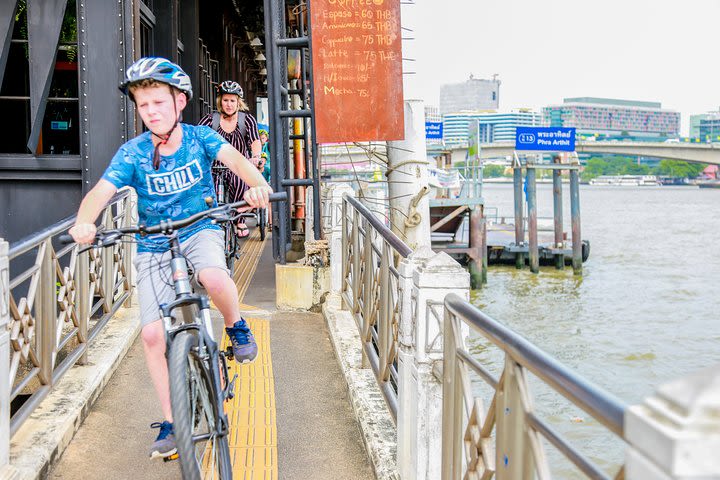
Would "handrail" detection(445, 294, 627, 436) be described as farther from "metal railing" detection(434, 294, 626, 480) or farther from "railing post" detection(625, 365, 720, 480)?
"railing post" detection(625, 365, 720, 480)

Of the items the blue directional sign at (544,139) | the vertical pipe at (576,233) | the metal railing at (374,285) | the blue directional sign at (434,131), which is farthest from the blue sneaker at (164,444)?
the blue directional sign at (434,131)

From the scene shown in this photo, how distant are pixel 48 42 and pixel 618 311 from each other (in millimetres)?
26124

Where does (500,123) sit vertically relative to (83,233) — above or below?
above

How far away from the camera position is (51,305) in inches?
186

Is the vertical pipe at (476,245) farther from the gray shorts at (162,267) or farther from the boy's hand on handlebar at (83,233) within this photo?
the boy's hand on handlebar at (83,233)

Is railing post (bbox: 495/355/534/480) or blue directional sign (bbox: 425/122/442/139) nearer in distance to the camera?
railing post (bbox: 495/355/534/480)

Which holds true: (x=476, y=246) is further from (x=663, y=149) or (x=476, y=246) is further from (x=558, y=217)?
(x=663, y=149)

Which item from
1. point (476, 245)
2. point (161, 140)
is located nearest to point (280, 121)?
point (161, 140)

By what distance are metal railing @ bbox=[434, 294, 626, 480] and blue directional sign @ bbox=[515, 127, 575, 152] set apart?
37150 mm

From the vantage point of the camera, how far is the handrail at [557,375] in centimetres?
178

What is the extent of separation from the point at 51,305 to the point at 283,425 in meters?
1.44

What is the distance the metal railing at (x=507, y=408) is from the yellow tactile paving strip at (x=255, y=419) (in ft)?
4.51

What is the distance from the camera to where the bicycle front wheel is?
315 centimetres

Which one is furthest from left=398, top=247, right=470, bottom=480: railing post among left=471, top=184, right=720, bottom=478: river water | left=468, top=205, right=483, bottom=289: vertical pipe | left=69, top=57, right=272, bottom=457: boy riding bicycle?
left=468, top=205, right=483, bottom=289: vertical pipe
